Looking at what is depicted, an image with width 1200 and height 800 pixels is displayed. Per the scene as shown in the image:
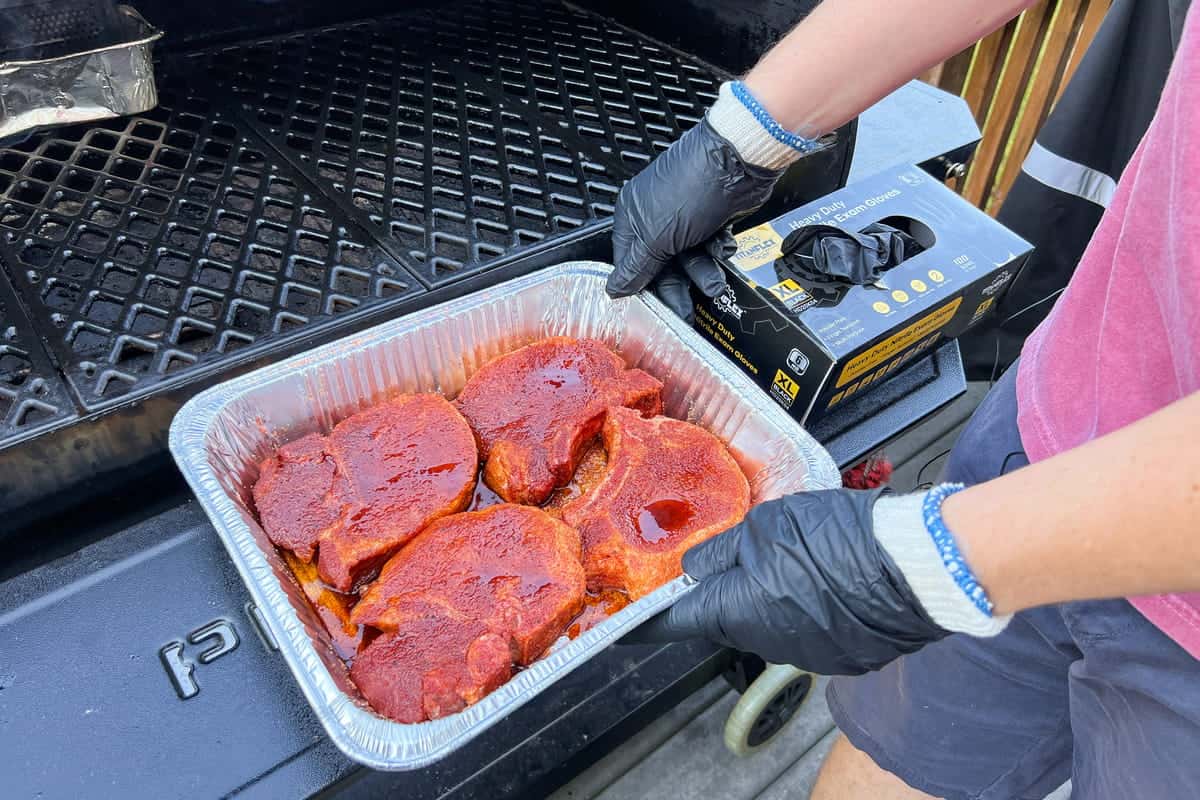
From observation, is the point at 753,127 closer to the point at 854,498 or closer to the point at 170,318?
the point at 854,498

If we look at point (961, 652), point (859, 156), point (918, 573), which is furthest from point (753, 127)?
point (961, 652)

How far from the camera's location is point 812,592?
4.00ft

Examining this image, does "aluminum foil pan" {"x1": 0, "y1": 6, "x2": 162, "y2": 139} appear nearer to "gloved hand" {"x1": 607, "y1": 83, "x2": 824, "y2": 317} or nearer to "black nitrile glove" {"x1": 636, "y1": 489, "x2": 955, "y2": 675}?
"gloved hand" {"x1": 607, "y1": 83, "x2": 824, "y2": 317}

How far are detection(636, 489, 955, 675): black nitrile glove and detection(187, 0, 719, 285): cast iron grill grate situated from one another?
36.3 inches

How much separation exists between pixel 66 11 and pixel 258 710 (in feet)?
6.02

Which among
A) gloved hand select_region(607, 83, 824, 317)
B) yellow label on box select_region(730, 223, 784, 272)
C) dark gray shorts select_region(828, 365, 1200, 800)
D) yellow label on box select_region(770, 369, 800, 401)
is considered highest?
gloved hand select_region(607, 83, 824, 317)

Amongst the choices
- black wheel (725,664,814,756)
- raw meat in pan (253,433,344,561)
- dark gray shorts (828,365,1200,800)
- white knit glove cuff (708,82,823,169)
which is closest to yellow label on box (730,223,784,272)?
white knit glove cuff (708,82,823,169)

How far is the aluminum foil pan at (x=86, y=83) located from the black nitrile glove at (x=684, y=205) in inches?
52.8

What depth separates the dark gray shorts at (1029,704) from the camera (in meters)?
1.21

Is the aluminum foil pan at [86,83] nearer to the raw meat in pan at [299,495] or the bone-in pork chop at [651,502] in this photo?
the raw meat in pan at [299,495]

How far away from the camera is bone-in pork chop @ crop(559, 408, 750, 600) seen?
1527mm

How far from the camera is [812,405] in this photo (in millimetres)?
1745

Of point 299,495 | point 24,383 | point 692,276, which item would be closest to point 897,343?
point 692,276

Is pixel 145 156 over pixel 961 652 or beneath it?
over
